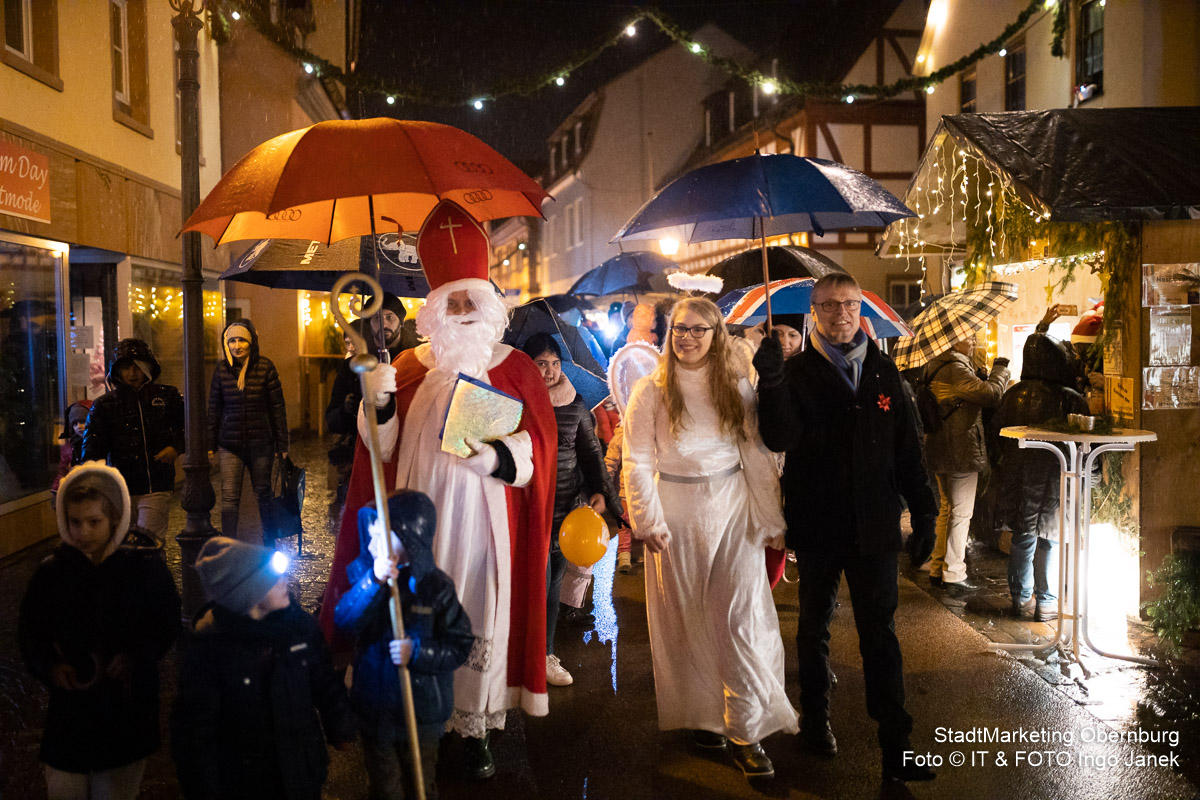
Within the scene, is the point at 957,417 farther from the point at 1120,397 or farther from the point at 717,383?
the point at 717,383

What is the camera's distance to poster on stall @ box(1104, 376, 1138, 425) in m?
6.66

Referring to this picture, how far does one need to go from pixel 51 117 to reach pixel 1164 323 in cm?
1027

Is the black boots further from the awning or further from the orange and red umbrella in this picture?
the awning

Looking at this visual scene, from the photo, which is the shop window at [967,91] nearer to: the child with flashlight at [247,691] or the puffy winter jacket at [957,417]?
the puffy winter jacket at [957,417]

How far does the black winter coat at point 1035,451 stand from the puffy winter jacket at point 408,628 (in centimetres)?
468

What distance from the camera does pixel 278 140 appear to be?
433 centimetres

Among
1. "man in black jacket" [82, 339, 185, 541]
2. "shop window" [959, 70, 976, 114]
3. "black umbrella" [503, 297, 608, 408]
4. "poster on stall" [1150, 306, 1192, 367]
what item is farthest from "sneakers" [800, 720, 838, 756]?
"shop window" [959, 70, 976, 114]

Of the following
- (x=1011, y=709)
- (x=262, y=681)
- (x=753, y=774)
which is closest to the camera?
(x=262, y=681)

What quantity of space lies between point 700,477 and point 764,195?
1.52 metres

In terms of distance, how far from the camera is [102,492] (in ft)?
11.3

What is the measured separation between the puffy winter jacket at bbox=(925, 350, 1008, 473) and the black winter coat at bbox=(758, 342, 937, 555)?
3.18m

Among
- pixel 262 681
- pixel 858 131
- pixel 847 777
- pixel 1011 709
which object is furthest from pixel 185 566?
pixel 858 131

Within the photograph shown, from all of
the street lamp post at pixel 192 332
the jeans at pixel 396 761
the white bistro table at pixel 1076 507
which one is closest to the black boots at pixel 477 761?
the jeans at pixel 396 761

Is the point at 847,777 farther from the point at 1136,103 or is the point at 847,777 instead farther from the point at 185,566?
the point at 1136,103
